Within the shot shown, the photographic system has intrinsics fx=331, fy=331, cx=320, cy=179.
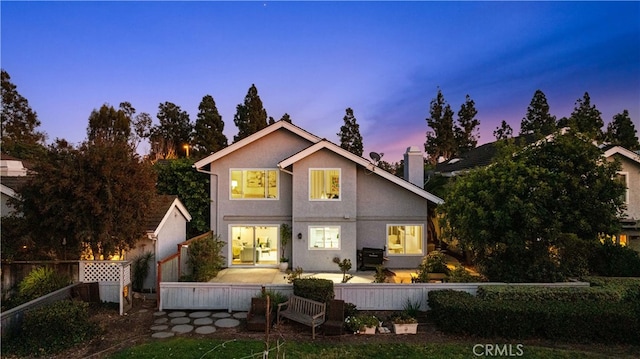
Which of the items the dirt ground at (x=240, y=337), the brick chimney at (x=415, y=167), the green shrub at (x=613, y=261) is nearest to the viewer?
the dirt ground at (x=240, y=337)

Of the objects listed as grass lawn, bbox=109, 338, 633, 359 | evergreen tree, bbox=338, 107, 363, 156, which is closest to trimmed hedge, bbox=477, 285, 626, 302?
grass lawn, bbox=109, 338, 633, 359

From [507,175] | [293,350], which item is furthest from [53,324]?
[507,175]

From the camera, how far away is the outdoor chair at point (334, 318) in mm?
8078

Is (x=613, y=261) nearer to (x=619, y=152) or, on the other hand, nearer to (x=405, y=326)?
(x=619, y=152)

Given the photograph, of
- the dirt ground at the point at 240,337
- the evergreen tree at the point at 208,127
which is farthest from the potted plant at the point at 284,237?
the evergreen tree at the point at 208,127

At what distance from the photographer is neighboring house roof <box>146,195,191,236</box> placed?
38.1ft

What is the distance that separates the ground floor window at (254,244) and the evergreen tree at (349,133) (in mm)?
27126

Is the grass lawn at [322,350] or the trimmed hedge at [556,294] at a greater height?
the trimmed hedge at [556,294]

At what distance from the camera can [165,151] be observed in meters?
43.8

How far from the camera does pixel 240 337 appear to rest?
7.93m

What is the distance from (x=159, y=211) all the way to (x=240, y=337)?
703 centimetres

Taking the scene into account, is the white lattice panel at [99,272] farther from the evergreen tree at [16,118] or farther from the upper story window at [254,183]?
the evergreen tree at [16,118]

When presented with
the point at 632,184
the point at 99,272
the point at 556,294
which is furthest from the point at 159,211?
the point at 632,184

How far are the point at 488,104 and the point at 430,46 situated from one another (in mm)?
11639
